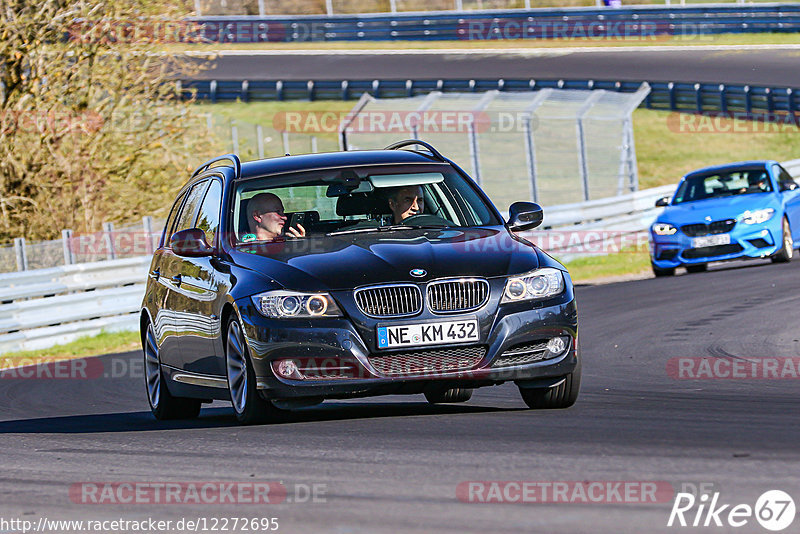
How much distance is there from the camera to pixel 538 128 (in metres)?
25.8

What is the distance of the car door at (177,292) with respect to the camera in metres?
9.71

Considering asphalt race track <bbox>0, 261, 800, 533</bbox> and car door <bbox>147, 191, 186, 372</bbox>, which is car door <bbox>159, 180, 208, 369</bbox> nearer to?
car door <bbox>147, 191, 186, 372</bbox>

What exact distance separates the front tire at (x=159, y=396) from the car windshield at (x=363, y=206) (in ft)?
5.30

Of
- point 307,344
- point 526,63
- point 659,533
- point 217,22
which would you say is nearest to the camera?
point 659,533

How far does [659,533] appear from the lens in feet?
16.2

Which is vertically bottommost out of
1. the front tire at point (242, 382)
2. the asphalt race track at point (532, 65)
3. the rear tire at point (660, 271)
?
the asphalt race track at point (532, 65)

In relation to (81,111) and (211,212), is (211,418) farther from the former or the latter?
(81,111)

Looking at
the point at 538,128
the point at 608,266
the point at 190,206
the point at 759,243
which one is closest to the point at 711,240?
the point at 759,243

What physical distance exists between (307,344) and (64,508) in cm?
211

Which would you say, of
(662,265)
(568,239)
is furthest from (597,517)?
(568,239)

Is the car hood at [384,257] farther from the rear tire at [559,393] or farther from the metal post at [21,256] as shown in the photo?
the metal post at [21,256]

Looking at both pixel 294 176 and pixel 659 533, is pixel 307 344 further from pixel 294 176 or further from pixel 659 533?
pixel 659 533

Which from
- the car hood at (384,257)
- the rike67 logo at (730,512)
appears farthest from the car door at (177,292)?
the rike67 logo at (730,512)

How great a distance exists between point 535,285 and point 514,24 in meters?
46.2
